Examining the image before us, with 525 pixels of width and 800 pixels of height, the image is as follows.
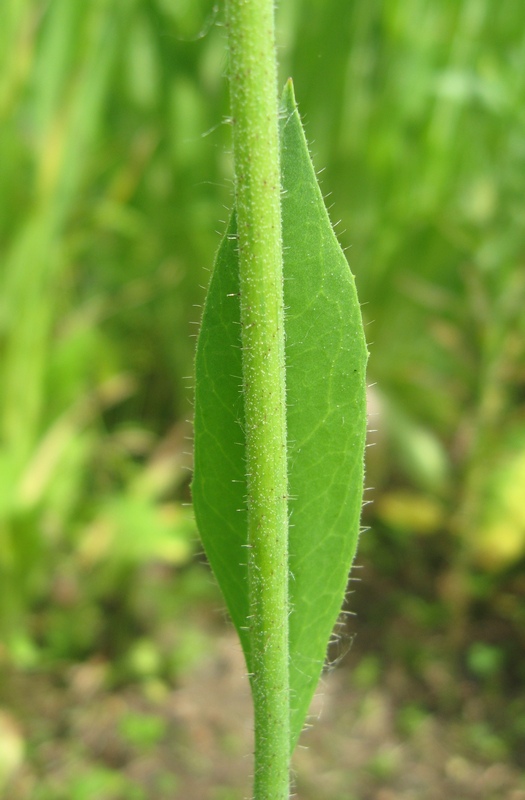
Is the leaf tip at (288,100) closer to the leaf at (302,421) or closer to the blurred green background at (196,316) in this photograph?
the leaf at (302,421)

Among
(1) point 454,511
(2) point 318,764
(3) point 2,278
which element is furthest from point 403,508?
(3) point 2,278

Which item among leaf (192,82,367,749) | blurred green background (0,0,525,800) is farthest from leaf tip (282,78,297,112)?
blurred green background (0,0,525,800)

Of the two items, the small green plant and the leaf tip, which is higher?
the leaf tip

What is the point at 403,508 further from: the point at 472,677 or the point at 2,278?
the point at 2,278

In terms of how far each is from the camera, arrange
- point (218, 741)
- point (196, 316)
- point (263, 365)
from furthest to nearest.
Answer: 1. point (196, 316)
2. point (218, 741)
3. point (263, 365)

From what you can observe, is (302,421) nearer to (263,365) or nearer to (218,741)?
(263,365)

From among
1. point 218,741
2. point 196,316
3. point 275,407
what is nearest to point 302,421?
point 275,407

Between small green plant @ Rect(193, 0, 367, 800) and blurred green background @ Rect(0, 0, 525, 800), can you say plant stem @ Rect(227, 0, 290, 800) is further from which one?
blurred green background @ Rect(0, 0, 525, 800)

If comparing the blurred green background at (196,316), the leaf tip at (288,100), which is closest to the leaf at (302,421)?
the leaf tip at (288,100)
